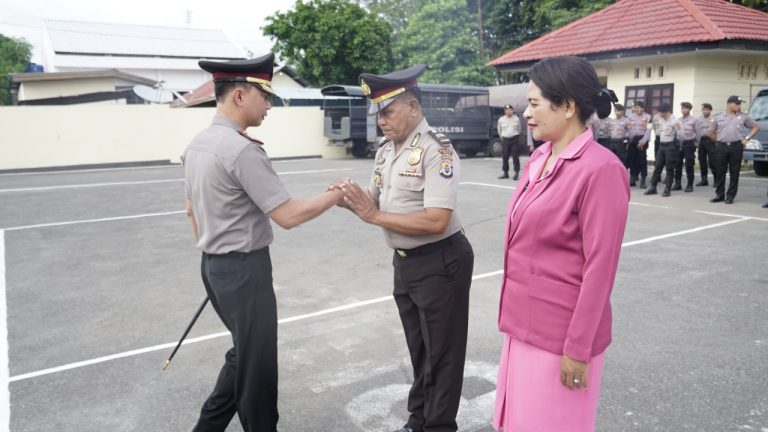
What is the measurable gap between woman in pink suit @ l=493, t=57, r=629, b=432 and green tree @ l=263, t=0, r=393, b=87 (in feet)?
94.9

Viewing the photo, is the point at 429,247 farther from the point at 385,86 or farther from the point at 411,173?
the point at 385,86

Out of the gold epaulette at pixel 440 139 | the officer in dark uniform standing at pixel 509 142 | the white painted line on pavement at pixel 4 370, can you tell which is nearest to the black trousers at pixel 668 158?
the officer in dark uniform standing at pixel 509 142

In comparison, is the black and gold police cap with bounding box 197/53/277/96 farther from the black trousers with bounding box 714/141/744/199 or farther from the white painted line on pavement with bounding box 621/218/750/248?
the black trousers with bounding box 714/141/744/199

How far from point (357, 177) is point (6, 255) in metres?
9.49

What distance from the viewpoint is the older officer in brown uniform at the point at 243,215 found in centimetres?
268

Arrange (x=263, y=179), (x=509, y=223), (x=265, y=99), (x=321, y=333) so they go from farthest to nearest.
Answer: (x=321, y=333), (x=265, y=99), (x=263, y=179), (x=509, y=223)

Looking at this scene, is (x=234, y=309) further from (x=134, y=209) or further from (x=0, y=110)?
(x=0, y=110)

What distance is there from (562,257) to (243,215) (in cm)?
145

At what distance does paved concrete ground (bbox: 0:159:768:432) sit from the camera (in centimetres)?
348

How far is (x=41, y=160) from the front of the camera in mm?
19109

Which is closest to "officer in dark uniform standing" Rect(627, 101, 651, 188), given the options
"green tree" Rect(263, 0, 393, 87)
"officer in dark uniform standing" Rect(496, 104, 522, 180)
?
"officer in dark uniform standing" Rect(496, 104, 522, 180)

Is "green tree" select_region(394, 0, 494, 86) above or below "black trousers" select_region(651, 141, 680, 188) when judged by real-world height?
above

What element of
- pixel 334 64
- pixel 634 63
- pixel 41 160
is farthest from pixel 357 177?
pixel 334 64

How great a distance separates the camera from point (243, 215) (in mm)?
2764
